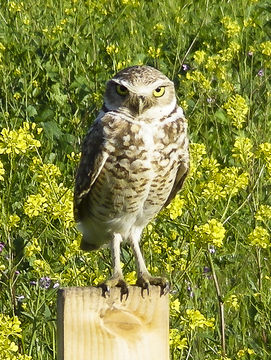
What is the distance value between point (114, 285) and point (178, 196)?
101cm

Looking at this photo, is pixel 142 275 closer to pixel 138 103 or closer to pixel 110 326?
pixel 138 103

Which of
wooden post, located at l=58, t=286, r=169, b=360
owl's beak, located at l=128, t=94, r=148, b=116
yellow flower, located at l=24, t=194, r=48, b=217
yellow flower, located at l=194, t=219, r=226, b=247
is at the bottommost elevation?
yellow flower, located at l=194, t=219, r=226, b=247

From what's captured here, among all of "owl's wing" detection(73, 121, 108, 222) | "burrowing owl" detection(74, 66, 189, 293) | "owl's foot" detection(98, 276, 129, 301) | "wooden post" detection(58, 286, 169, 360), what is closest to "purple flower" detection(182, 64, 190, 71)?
"burrowing owl" detection(74, 66, 189, 293)

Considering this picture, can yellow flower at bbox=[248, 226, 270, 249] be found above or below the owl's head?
A: below

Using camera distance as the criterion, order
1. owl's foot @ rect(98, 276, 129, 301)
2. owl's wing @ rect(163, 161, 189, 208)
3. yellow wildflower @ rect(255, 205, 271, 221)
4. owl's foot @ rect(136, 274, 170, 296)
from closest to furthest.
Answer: owl's foot @ rect(98, 276, 129, 301)
owl's foot @ rect(136, 274, 170, 296)
owl's wing @ rect(163, 161, 189, 208)
yellow wildflower @ rect(255, 205, 271, 221)

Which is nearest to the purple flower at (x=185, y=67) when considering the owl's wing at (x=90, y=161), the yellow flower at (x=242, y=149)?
the yellow flower at (x=242, y=149)

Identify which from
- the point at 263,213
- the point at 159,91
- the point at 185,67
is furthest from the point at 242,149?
the point at 185,67

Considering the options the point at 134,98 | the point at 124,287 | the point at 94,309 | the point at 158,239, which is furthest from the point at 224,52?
the point at 94,309

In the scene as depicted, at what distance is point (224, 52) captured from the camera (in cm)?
706

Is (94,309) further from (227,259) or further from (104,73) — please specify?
(104,73)

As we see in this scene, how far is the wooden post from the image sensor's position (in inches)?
120

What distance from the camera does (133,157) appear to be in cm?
440

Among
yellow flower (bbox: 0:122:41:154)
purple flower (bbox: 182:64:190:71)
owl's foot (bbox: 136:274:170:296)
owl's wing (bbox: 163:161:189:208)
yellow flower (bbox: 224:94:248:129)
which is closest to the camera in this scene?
owl's foot (bbox: 136:274:170:296)

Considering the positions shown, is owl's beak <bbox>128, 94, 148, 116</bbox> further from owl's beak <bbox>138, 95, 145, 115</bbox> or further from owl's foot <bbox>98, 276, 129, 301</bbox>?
owl's foot <bbox>98, 276, 129, 301</bbox>
